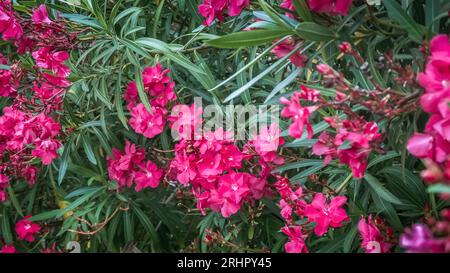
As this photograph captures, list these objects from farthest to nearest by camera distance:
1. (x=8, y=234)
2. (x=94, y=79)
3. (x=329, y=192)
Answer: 1. (x=8, y=234)
2. (x=94, y=79)
3. (x=329, y=192)

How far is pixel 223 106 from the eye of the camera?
194 cm

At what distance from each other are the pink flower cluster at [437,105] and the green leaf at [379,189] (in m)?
0.53

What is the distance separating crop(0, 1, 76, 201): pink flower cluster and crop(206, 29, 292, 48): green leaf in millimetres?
754

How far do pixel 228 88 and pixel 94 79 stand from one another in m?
0.43

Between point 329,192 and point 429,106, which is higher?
point 429,106

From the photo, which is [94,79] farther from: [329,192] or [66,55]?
[329,192]

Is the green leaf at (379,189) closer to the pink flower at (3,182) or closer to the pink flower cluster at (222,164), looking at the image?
the pink flower cluster at (222,164)

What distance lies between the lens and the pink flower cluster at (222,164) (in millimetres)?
1678

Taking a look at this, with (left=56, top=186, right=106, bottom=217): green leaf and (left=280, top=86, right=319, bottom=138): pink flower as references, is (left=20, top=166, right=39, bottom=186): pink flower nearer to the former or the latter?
(left=56, top=186, right=106, bottom=217): green leaf

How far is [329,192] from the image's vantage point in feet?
5.33

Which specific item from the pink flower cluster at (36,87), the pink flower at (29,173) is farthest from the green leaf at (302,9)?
the pink flower at (29,173)

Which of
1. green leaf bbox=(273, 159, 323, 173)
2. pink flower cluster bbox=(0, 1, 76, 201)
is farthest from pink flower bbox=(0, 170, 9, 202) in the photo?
green leaf bbox=(273, 159, 323, 173)

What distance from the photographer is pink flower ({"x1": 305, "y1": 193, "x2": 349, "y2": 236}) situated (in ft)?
5.03
